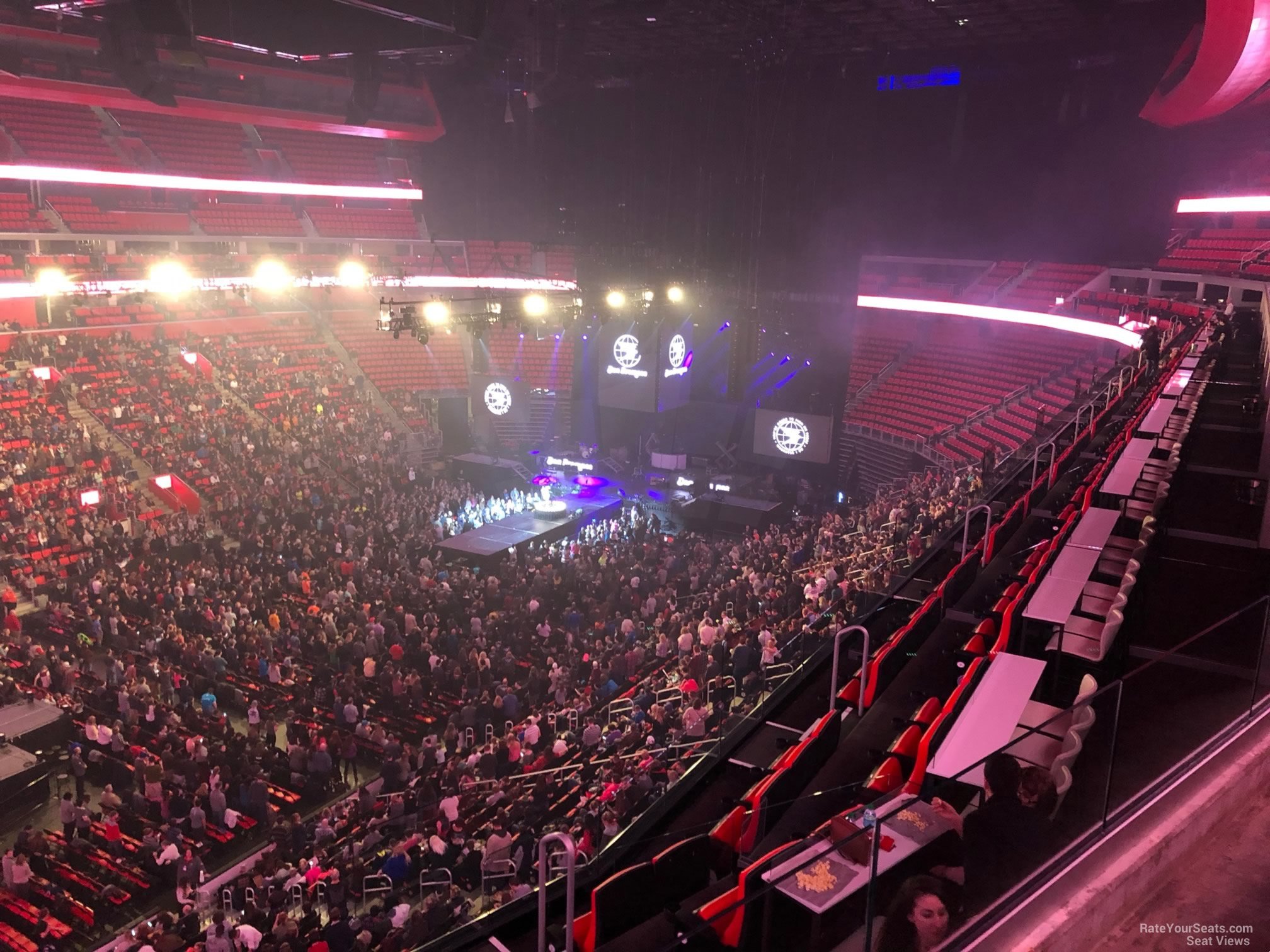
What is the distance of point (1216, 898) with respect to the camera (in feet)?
10.2

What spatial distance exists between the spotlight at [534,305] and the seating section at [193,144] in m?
8.39

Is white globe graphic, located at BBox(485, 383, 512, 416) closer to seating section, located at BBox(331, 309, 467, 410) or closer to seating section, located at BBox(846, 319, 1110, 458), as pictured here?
seating section, located at BBox(331, 309, 467, 410)

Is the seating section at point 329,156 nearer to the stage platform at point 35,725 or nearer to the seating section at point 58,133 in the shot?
the seating section at point 58,133

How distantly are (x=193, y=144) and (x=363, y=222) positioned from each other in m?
5.01

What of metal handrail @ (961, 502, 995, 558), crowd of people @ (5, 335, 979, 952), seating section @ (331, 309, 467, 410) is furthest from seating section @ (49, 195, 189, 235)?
metal handrail @ (961, 502, 995, 558)

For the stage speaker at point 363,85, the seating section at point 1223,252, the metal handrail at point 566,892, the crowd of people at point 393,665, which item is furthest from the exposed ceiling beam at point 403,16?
the seating section at point 1223,252

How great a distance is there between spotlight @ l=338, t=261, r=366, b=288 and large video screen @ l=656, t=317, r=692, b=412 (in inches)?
348

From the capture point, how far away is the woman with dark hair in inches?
115

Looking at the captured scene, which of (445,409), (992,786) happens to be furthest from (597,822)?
(445,409)

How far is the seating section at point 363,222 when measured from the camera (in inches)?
1042

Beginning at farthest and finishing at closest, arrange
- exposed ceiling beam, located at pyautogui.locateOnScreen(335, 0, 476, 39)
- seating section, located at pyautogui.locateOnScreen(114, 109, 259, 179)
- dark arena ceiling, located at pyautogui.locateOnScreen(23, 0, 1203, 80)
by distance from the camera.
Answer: seating section, located at pyautogui.locateOnScreen(114, 109, 259, 179)
dark arena ceiling, located at pyautogui.locateOnScreen(23, 0, 1203, 80)
exposed ceiling beam, located at pyautogui.locateOnScreen(335, 0, 476, 39)

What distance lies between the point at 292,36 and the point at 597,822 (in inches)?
279

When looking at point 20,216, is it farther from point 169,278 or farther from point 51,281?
point 169,278

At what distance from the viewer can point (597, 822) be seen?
6.37m
